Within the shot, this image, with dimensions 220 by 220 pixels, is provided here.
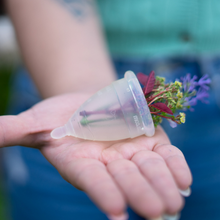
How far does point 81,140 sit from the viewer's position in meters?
1.54

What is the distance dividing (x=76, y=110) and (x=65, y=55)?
2.62 ft

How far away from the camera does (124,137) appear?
1.51 m

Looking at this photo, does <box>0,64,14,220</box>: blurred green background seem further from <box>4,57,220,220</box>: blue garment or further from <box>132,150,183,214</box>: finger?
<box>132,150,183,214</box>: finger

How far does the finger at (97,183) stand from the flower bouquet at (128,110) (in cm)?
32

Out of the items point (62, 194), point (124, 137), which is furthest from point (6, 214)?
point (124, 137)

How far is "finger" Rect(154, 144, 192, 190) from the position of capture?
3.60 ft

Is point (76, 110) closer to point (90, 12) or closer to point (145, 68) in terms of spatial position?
point (145, 68)

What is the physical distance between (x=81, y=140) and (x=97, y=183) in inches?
20.9

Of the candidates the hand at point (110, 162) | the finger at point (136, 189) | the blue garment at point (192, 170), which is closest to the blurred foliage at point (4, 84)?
the blue garment at point (192, 170)

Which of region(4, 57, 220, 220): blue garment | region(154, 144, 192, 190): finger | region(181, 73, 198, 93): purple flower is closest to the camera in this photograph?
region(154, 144, 192, 190): finger

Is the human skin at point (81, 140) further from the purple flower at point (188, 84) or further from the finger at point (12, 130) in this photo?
the purple flower at point (188, 84)

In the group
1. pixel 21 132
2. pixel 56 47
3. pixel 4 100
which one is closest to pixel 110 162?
pixel 21 132

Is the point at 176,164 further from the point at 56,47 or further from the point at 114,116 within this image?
the point at 56,47

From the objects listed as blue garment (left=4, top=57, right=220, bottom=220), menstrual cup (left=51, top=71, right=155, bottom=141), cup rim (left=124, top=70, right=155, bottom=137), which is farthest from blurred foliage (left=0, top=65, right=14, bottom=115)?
cup rim (left=124, top=70, right=155, bottom=137)
